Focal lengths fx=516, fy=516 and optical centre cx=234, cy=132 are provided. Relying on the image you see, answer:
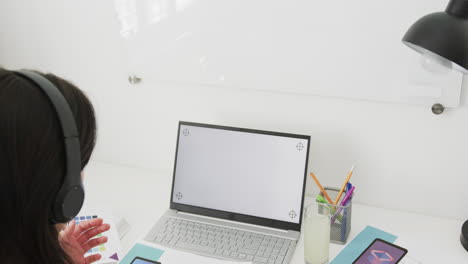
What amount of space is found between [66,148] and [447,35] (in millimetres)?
671

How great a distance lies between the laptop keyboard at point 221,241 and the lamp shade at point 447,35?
0.57 m

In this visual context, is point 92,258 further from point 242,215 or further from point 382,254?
point 382,254

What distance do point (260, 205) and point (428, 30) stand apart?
0.61m

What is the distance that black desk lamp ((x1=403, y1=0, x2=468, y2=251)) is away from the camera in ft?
2.96

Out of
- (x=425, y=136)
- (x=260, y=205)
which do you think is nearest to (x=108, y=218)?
(x=260, y=205)

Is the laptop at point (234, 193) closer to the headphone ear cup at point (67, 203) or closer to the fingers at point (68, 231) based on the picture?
the fingers at point (68, 231)

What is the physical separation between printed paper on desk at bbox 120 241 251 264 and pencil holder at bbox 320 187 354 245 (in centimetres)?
26

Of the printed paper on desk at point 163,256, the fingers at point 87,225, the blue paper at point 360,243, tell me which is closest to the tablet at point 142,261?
the printed paper on desk at point 163,256

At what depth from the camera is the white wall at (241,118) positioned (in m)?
1.32

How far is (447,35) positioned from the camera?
3.00 feet

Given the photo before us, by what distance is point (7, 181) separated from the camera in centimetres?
67

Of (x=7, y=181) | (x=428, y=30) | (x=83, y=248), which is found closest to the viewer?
(x=7, y=181)

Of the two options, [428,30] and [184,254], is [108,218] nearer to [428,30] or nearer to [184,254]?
[184,254]

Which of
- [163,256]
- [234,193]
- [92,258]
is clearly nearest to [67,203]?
[92,258]
